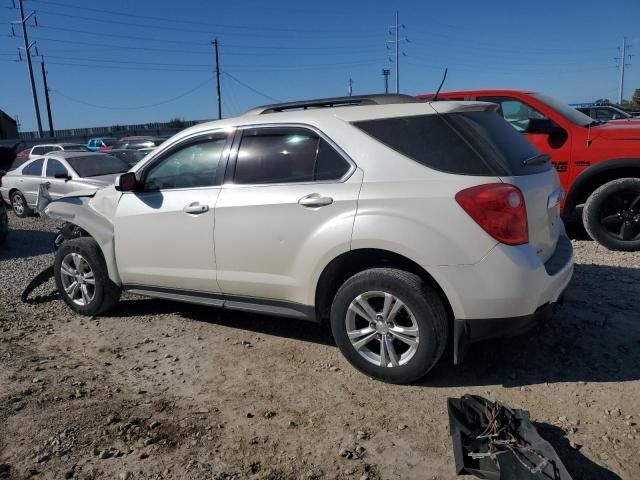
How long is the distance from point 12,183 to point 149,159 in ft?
33.2

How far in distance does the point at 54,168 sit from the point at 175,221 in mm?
8485

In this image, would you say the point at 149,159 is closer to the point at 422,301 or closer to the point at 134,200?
the point at 134,200

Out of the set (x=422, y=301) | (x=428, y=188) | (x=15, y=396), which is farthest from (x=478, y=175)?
(x=15, y=396)

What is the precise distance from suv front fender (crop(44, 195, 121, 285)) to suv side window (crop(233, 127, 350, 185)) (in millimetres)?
1502

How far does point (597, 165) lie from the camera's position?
6352 millimetres

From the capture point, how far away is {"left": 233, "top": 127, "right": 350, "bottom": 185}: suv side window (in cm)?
368

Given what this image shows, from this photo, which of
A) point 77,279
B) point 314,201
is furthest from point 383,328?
point 77,279

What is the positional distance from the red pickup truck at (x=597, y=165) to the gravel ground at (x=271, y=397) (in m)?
1.58

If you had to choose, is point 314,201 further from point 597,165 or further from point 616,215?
point 616,215

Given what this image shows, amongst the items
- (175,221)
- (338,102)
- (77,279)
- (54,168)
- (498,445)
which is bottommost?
(498,445)

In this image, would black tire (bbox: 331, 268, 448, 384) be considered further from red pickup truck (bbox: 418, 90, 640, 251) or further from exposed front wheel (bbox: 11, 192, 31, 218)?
exposed front wheel (bbox: 11, 192, 31, 218)

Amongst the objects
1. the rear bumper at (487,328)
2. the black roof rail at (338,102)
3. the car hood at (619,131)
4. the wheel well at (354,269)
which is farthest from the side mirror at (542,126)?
the wheel well at (354,269)

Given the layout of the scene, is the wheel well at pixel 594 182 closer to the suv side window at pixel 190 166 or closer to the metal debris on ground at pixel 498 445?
the metal debris on ground at pixel 498 445

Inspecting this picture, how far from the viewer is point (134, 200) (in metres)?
4.60
